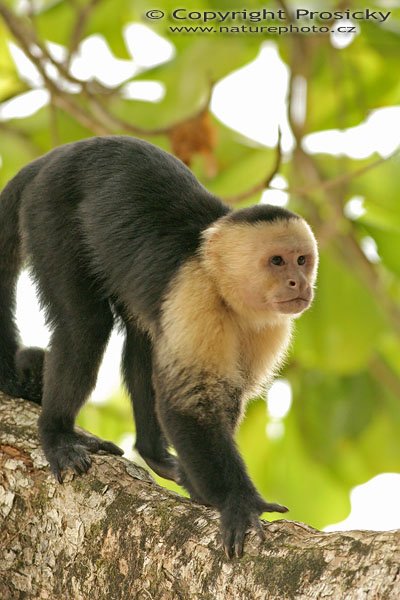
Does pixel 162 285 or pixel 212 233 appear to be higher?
pixel 212 233

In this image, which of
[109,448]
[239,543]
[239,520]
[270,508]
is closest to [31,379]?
[109,448]

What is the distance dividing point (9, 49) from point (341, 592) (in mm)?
3492

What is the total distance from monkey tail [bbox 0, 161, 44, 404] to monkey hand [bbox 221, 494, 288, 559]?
104 cm

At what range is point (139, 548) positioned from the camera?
97.3 inches

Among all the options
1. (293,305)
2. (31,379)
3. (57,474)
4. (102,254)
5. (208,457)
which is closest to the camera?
(57,474)

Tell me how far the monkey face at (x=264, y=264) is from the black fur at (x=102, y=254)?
0.06 meters

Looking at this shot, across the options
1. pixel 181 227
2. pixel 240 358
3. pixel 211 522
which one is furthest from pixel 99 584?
pixel 181 227

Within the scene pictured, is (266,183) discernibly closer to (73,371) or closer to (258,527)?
(73,371)

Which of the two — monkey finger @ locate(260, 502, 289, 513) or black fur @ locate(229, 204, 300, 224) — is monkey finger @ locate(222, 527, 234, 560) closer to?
monkey finger @ locate(260, 502, 289, 513)

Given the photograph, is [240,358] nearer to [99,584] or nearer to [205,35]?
[99,584]

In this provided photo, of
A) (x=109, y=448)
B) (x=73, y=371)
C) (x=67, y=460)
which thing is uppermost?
(x=73, y=371)

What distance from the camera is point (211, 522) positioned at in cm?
251

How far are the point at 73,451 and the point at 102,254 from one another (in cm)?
76

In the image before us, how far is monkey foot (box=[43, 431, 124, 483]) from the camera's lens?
277 cm
